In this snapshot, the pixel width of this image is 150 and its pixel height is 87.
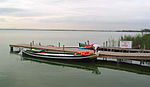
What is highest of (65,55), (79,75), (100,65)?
(65,55)

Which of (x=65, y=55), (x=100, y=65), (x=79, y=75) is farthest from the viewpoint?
(x=65, y=55)

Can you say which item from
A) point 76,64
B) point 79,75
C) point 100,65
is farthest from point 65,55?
point 79,75

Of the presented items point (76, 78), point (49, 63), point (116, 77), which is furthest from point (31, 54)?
point (116, 77)

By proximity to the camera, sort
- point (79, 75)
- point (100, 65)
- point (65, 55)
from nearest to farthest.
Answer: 1. point (79, 75)
2. point (100, 65)
3. point (65, 55)

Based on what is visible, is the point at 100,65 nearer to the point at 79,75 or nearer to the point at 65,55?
the point at 79,75

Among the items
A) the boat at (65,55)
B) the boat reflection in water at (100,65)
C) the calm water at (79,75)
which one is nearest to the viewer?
the calm water at (79,75)

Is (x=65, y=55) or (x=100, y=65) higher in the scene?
(x=65, y=55)

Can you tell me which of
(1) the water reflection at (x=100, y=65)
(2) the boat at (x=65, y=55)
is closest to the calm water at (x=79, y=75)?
(1) the water reflection at (x=100, y=65)

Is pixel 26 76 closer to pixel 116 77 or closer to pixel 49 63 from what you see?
pixel 49 63

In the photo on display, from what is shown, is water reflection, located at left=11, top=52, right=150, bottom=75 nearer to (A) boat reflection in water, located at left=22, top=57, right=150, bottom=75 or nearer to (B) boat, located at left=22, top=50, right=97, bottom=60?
(A) boat reflection in water, located at left=22, top=57, right=150, bottom=75

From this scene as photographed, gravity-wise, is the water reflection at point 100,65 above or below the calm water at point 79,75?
above

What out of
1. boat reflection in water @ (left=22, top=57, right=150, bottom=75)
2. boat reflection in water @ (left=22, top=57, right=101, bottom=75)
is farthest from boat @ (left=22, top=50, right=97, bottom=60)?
boat reflection in water @ (left=22, top=57, right=150, bottom=75)

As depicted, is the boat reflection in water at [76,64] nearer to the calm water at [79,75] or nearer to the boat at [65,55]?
the calm water at [79,75]

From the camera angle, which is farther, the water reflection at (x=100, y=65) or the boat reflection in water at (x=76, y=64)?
the boat reflection in water at (x=76, y=64)
